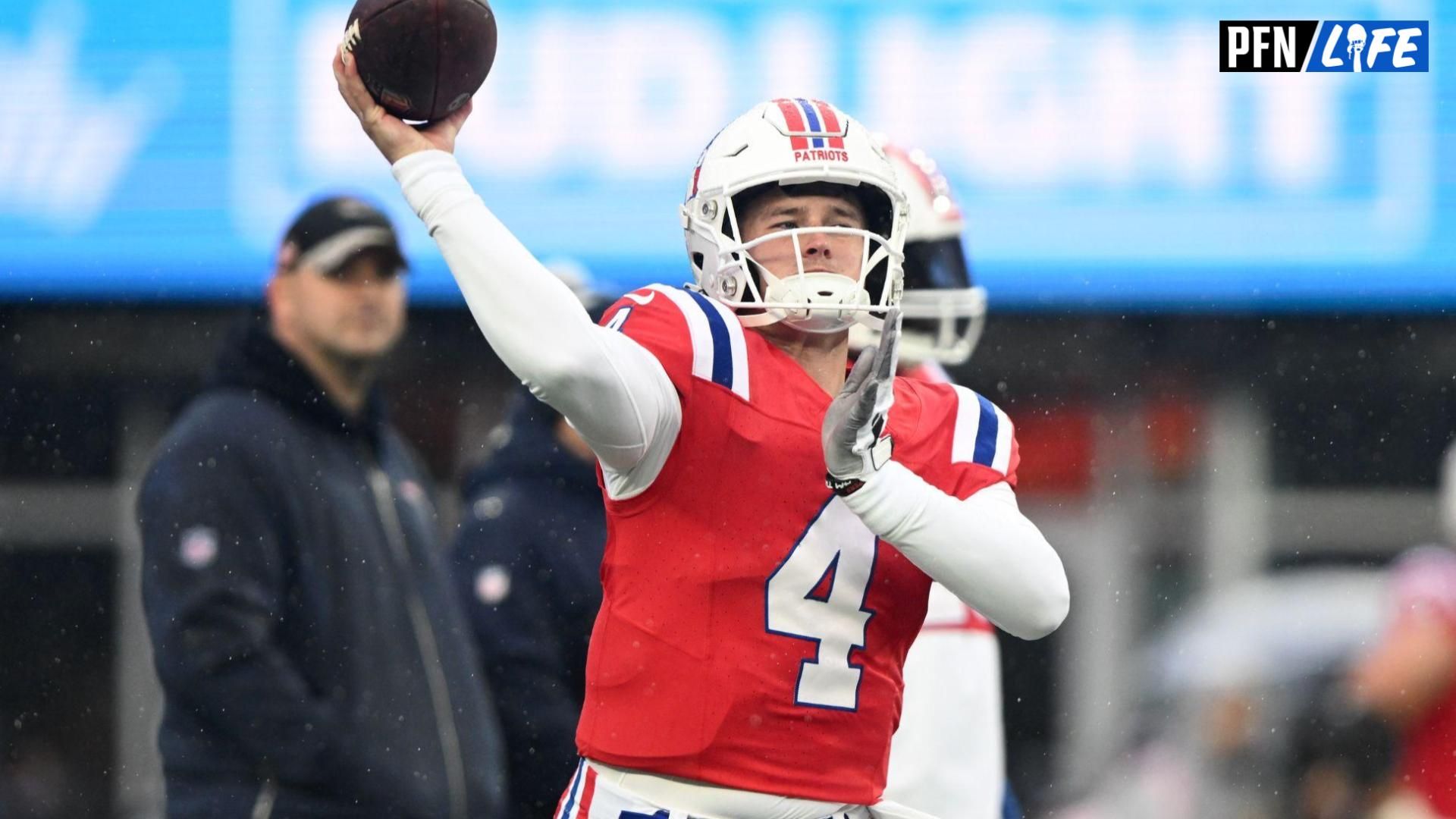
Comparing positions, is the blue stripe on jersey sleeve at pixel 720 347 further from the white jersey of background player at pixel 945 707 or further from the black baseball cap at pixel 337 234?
the black baseball cap at pixel 337 234

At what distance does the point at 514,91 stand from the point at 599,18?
41 centimetres

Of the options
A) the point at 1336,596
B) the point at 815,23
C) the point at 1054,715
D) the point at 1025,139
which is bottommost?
the point at 1054,715

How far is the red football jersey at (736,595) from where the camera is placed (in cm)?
251

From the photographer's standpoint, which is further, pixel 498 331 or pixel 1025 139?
pixel 1025 139

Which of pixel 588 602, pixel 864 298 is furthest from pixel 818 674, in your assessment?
pixel 588 602

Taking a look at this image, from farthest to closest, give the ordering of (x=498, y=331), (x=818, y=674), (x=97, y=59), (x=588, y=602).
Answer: (x=97, y=59) → (x=588, y=602) → (x=818, y=674) → (x=498, y=331)

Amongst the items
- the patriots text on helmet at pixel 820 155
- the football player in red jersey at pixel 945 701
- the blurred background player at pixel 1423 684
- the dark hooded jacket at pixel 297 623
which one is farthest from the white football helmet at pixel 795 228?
the blurred background player at pixel 1423 684

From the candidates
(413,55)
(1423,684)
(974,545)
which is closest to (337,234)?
(413,55)

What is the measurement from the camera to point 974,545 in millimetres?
2514

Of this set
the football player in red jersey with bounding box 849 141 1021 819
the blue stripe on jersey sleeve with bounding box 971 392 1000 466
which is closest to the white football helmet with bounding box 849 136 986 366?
the football player in red jersey with bounding box 849 141 1021 819

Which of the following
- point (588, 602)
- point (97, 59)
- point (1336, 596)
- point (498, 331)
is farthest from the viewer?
point (1336, 596)

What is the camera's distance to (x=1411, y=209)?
23.6 ft

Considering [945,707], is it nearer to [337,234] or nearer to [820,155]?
[820,155]

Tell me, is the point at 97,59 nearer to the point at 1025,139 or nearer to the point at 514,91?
the point at 514,91
